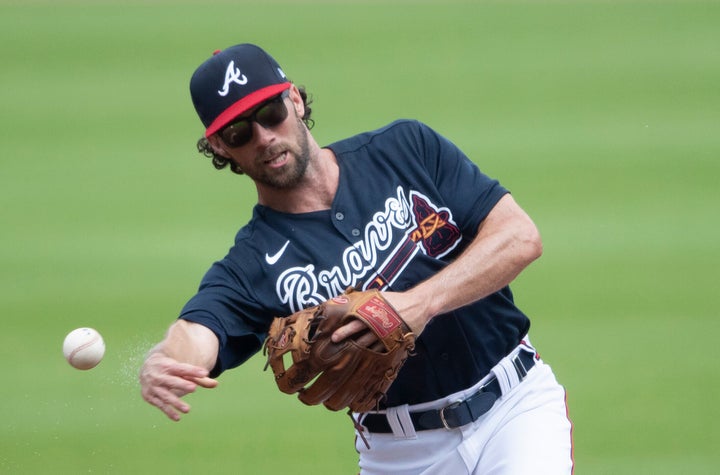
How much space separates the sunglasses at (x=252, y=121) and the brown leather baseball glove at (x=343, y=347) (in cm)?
59

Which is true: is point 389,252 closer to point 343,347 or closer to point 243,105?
point 343,347

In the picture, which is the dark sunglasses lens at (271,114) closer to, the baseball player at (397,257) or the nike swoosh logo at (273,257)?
the baseball player at (397,257)

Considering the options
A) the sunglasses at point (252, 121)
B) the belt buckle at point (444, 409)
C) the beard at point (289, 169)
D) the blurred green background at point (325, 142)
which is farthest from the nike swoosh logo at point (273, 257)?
the blurred green background at point (325, 142)

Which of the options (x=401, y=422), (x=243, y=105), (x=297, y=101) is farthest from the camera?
(x=297, y=101)

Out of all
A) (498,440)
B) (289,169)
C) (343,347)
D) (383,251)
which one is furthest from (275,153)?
(498,440)

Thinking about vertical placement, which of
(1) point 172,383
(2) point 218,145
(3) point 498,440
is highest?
(2) point 218,145

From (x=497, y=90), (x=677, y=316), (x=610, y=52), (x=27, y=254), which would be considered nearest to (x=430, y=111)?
(x=497, y=90)

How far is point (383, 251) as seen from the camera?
3.42 metres

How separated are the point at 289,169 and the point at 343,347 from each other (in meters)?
0.63

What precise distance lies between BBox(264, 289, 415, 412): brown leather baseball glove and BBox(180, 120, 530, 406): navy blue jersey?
168 millimetres

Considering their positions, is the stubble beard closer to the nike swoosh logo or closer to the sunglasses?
the sunglasses

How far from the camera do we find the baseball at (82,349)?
377cm

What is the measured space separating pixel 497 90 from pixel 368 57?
3.60 feet

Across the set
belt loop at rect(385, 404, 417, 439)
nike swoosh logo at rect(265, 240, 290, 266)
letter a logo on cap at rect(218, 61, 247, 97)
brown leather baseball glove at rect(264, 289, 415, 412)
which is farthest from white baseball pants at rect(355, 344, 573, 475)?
letter a logo on cap at rect(218, 61, 247, 97)
